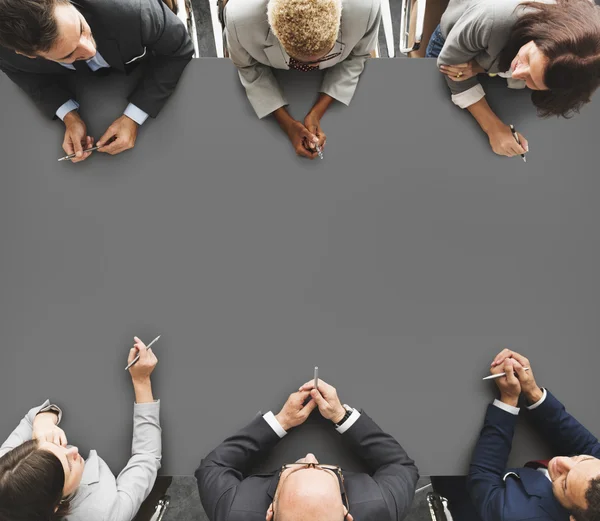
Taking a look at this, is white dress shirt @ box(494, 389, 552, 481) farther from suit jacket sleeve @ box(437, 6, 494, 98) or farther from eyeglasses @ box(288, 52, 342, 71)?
eyeglasses @ box(288, 52, 342, 71)

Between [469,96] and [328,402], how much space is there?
1.03 meters

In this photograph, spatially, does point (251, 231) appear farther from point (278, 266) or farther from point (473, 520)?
point (473, 520)

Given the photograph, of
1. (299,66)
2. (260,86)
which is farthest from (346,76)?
(260,86)

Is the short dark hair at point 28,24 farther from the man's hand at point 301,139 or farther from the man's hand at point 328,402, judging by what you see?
the man's hand at point 328,402

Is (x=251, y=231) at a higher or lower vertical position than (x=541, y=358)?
higher

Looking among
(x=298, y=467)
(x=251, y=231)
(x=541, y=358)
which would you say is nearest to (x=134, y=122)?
(x=251, y=231)

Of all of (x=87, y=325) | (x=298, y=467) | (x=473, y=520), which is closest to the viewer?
(x=298, y=467)

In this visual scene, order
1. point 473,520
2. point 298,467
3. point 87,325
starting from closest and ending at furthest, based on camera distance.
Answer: point 298,467 < point 87,325 < point 473,520

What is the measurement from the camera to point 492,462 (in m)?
1.35

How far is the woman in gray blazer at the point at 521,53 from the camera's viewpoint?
113cm

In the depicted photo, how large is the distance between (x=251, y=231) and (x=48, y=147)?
684 millimetres

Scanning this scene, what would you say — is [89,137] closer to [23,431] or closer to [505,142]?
[23,431]

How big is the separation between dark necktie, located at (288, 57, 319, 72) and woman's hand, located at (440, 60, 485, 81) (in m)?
0.41

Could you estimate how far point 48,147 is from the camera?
4.77ft
